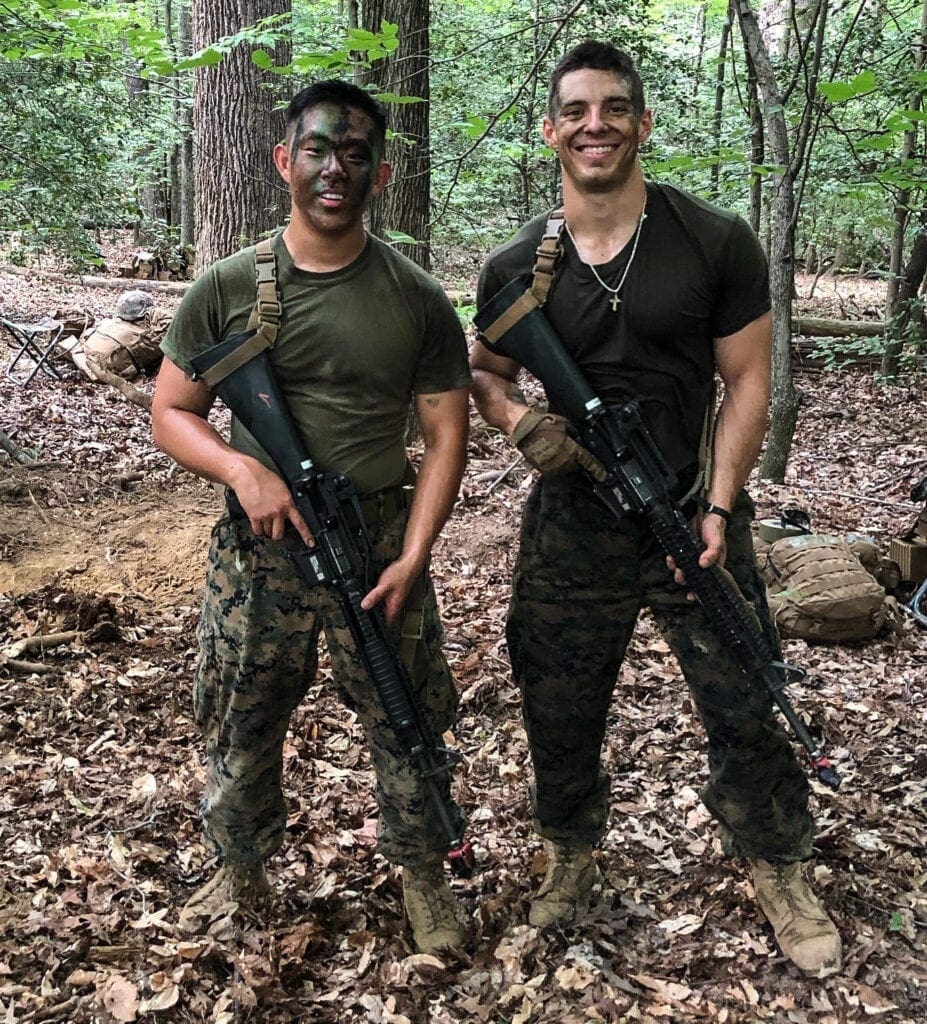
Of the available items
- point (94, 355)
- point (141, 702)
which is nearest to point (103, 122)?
point (94, 355)

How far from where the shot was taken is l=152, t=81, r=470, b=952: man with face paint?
2.56 metres

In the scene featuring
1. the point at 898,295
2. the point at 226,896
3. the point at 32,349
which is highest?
the point at 898,295

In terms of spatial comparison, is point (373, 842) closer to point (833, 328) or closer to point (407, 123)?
point (407, 123)

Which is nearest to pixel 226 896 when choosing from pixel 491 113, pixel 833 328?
pixel 491 113

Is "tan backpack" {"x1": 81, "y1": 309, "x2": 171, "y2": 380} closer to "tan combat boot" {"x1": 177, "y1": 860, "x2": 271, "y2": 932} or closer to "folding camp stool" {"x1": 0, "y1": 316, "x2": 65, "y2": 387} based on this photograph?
"folding camp stool" {"x1": 0, "y1": 316, "x2": 65, "y2": 387}

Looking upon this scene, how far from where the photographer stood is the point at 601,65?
2.58 meters

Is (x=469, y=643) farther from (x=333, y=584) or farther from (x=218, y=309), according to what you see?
(x=218, y=309)

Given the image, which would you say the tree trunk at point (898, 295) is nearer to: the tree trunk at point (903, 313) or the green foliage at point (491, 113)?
the tree trunk at point (903, 313)

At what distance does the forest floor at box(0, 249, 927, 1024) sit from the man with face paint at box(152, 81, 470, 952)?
335 millimetres

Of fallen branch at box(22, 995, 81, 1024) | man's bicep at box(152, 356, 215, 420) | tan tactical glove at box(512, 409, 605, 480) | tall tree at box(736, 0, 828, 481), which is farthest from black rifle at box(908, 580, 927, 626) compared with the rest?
fallen branch at box(22, 995, 81, 1024)

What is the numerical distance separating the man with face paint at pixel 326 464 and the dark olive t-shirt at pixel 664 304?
1.21 feet

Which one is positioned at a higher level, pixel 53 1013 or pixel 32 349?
pixel 32 349

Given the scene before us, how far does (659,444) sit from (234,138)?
17.8 feet

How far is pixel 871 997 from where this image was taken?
275 centimetres
